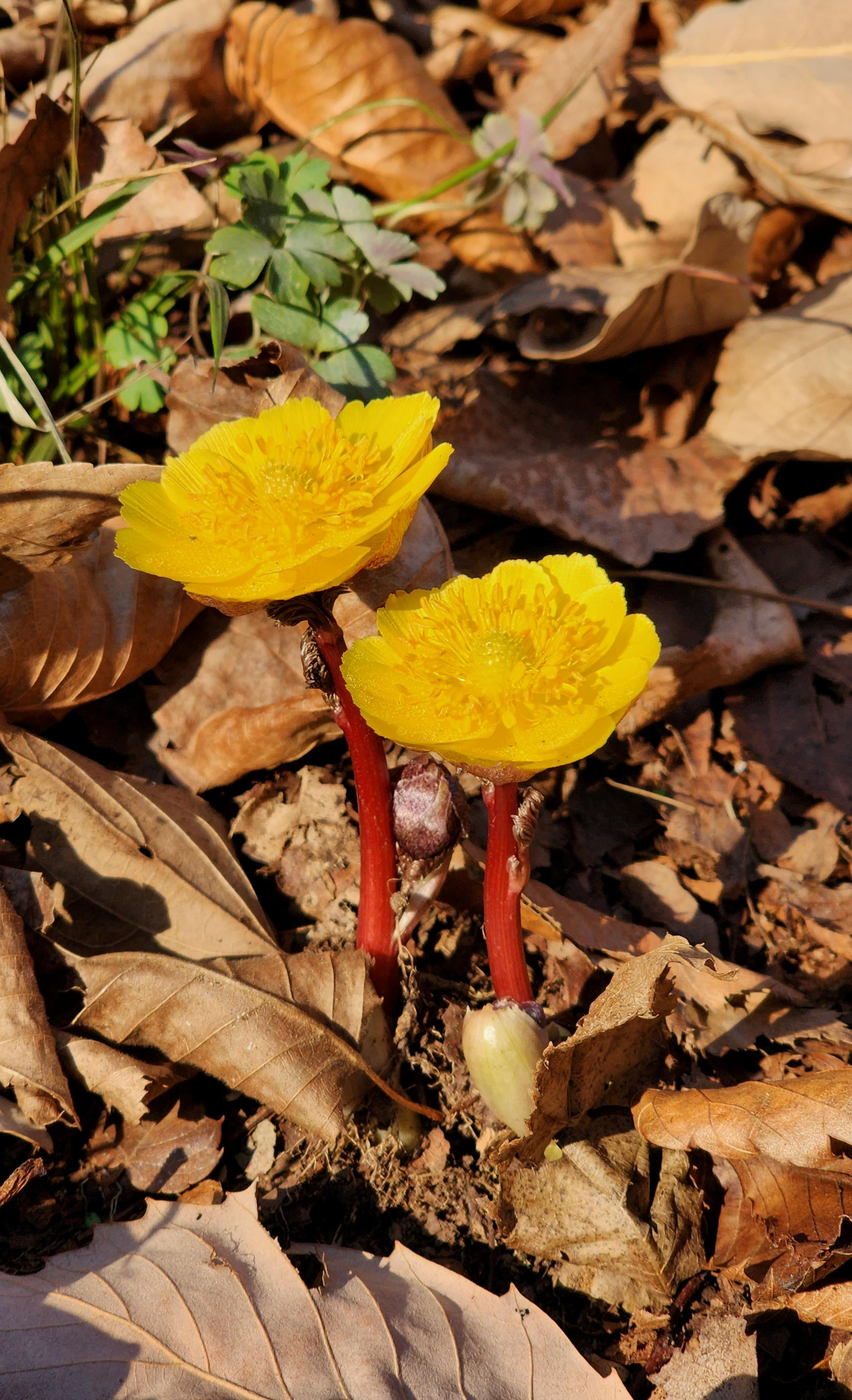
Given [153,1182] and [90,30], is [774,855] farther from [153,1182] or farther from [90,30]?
[90,30]

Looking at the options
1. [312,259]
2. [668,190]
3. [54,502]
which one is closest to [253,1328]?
[54,502]

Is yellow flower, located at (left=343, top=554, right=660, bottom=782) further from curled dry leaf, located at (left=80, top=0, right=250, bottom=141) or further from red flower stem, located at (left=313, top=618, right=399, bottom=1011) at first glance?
curled dry leaf, located at (left=80, top=0, right=250, bottom=141)

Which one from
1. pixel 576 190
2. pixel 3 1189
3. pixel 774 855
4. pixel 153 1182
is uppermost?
pixel 576 190

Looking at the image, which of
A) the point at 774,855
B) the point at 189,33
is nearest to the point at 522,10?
the point at 189,33

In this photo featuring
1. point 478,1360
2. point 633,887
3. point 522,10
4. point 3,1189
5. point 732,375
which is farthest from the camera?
point 522,10

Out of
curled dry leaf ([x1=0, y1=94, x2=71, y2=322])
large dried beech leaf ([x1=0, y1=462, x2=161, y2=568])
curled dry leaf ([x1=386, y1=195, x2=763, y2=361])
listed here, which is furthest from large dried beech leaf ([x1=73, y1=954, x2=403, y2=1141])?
curled dry leaf ([x1=386, y1=195, x2=763, y2=361])

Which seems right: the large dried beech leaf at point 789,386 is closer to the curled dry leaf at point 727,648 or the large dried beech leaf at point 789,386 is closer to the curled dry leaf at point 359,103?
the curled dry leaf at point 727,648
